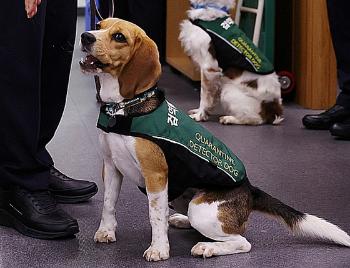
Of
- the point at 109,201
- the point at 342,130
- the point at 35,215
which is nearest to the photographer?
the point at 109,201

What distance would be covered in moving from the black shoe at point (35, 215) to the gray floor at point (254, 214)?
3 centimetres

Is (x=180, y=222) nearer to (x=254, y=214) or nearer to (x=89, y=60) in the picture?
(x=254, y=214)

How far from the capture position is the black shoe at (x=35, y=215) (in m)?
2.51

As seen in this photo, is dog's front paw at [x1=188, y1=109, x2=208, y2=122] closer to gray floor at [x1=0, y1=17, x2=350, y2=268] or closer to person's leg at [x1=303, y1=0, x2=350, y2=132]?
gray floor at [x1=0, y1=17, x2=350, y2=268]

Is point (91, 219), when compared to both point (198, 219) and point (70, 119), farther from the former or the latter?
point (70, 119)

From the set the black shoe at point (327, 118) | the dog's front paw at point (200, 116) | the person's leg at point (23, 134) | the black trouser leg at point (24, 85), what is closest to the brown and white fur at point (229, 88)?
the dog's front paw at point (200, 116)

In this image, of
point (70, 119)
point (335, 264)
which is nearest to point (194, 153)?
point (335, 264)

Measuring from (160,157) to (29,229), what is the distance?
58cm

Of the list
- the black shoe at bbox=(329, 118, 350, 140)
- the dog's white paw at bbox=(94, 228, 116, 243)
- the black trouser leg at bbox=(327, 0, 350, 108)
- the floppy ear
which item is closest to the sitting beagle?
the floppy ear

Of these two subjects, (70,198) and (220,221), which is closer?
(220,221)

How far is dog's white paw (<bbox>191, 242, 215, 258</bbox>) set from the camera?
233 centimetres

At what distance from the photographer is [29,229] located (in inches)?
100

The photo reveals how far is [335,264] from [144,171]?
24.8 inches

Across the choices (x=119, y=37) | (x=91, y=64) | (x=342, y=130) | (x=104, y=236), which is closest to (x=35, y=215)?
(x=104, y=236)
